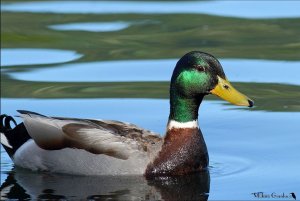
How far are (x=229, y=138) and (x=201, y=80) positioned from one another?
125 cm

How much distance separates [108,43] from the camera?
1664 cm

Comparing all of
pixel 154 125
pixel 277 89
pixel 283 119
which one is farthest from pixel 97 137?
pixel 277 89

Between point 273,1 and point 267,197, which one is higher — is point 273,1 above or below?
above

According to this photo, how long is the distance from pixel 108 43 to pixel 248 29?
2102 millimetres

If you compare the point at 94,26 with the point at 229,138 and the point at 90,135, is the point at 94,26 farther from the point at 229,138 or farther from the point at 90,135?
the point at 90,135

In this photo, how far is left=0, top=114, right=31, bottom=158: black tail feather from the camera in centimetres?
1117

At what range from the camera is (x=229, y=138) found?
11.7 m

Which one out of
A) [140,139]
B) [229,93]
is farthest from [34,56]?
[229,93]

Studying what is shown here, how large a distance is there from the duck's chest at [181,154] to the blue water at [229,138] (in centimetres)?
18

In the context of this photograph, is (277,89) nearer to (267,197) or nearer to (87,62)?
(87,62)

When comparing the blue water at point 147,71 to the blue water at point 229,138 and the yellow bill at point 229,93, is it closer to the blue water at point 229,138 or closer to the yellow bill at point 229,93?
the blue water at point 229,138

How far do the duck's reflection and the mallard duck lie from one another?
0.11 meters

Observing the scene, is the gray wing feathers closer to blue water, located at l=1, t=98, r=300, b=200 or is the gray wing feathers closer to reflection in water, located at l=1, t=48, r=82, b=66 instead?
blue water, located at l=1, t=98, r=300, b=200

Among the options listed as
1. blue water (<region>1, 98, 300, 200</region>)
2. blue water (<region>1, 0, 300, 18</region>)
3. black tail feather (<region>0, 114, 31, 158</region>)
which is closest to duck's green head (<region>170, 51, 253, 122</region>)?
blue water (<region>1, 98, 300, 200</region>)
